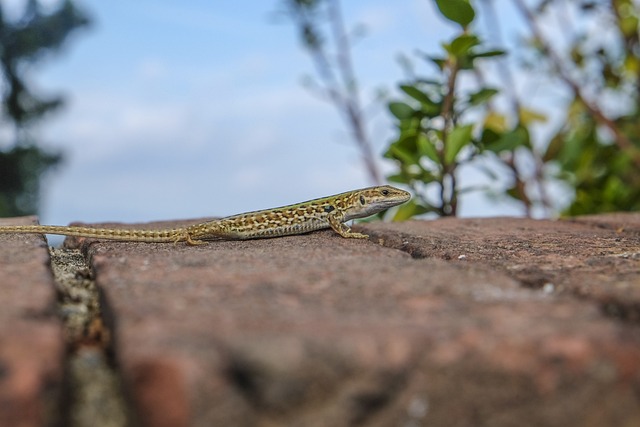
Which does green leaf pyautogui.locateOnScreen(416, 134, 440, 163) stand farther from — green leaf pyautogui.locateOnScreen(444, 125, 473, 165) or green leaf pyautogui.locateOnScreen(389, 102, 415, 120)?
green leaf pyautogui.locateOnScreen(389, 102, 415, 120)

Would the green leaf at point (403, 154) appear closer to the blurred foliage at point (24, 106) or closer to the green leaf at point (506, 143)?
the green leaf at point (506, 143)

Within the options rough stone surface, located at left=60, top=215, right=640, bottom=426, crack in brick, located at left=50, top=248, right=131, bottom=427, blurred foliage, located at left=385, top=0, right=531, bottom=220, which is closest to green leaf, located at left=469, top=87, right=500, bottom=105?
blurred foliage, located at left=385, top=0, right=531, bottom=220

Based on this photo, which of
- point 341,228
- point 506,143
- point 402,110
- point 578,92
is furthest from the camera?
point 578,92

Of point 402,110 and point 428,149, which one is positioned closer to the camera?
point 428,149

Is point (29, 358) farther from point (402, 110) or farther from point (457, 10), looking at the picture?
point (402, 110)

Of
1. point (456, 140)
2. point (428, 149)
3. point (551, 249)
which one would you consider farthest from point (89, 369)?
point (456, 140)

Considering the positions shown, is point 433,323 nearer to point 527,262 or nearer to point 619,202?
point 527,262

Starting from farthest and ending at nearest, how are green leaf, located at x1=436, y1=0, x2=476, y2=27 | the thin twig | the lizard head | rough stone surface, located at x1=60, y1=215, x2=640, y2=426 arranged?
the thin twig → the lizard head → green leaf, located at x1=436, y1=0, x2=476, y2=27 → rough stone surface, located at x1=60, y1=215, x2=640, y2=426
